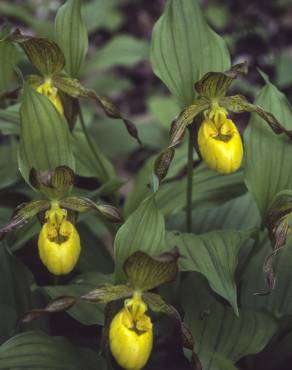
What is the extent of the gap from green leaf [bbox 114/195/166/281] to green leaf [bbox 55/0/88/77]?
0.59 metres

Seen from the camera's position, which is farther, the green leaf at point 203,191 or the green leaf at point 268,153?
the green leaf at point 203,191

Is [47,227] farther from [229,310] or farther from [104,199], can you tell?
[104,199]

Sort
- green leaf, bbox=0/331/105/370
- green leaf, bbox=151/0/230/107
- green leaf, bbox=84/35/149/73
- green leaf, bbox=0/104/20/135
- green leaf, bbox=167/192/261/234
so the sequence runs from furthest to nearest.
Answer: green leaf, bbox=84/35/149/73, green leaf, bbox=167/192/261/234, green leaf, bbox=0/104/20/135, green leaf, bbox=151/0/230/107, green leaf, bbox=0/331/105/370

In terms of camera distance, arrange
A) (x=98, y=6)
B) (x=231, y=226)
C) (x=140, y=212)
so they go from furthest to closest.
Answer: (x=98, y=6) → (x=231, y=226) → (x=140, y=212)

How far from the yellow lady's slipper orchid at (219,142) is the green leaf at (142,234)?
0.96ft

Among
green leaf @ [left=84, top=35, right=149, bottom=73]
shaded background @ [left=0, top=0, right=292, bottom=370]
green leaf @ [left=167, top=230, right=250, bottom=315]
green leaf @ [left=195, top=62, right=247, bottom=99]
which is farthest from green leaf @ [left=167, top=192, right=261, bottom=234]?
green leaf @ [left=84, top=35, right=149, bottom=73]

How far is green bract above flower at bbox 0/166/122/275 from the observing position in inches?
65.2

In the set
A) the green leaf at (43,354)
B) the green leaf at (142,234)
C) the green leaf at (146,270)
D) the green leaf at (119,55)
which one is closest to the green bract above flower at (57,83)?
the green leaf at (142,234)

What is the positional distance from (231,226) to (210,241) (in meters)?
0.45

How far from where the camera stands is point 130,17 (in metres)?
4.52

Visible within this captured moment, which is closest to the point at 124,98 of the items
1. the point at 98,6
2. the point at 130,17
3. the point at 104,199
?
the point at 130,17

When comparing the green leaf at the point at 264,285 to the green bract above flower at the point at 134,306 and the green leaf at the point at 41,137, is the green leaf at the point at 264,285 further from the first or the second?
the green leaf at the point at 41,137

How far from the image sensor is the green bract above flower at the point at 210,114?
5.43 ft

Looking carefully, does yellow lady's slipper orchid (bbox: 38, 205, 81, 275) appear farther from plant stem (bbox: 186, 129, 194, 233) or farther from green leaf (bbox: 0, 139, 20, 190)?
green leaf (bbox: 0, 139, 20, 190)
